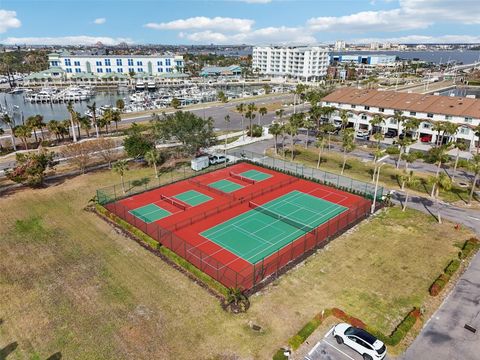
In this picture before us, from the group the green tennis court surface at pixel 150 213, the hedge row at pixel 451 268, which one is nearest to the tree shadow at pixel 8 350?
the green tennis court surface at pixel 150 213

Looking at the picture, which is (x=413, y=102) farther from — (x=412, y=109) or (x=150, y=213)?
(x=150, y=213)

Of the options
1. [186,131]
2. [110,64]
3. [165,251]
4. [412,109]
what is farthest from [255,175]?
[110,64]

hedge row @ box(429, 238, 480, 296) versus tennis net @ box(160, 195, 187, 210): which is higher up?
tennis net @ box(160, 195, 187, 210)

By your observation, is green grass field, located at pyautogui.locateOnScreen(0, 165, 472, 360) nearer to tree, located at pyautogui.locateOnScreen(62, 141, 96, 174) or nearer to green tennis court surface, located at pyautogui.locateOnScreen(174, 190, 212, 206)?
green tennis court surface, located at pyautogui.locateOnScreen(174, 190, 212, 206)

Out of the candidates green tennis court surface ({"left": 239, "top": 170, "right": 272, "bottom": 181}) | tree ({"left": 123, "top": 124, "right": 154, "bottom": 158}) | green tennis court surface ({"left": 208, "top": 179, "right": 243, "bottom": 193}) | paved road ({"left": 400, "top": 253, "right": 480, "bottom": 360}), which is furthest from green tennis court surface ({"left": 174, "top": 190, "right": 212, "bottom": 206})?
paved road ({"left": 400, "top": 253, "right": 480, "bottom": 360})

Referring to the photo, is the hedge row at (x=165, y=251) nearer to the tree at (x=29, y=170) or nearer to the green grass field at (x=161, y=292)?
the green grass field at (x=161, y=292)

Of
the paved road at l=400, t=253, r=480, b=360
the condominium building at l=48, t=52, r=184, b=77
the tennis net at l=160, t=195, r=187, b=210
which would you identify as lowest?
the paved road at l=400, t=253, r=480, b=360
